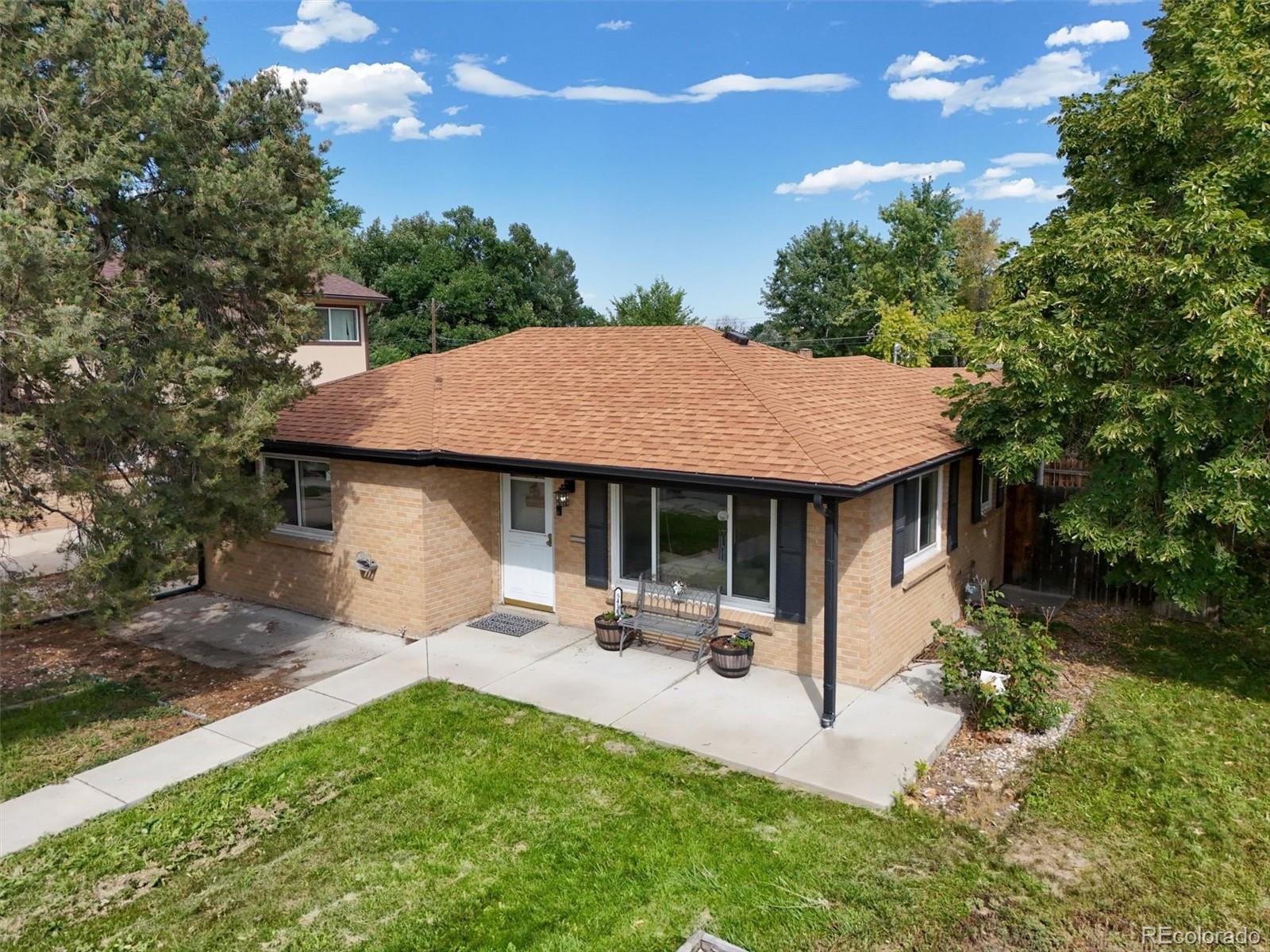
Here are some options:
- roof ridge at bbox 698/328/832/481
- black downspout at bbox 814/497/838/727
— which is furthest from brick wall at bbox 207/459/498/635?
black downspout at bbox 814/497/838/727

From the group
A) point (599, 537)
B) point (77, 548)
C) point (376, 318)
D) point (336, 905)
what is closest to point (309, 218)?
point (77, 548)

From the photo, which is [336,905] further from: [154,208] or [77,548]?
[154,208]

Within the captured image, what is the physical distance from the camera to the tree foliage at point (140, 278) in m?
6.62

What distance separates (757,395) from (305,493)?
6.75m

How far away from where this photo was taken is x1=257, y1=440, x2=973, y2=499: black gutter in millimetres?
7664

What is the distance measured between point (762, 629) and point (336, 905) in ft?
17.4

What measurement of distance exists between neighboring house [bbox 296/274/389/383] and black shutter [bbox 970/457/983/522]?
20.5m

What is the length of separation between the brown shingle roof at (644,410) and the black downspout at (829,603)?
0.33 meters

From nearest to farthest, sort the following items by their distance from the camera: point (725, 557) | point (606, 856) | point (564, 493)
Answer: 1. point (606, 856)
2. point (725, 557)
3. point (564, 493)

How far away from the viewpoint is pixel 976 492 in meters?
11.9

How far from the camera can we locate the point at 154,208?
7.87 m

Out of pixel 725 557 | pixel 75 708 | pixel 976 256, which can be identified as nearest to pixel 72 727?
pixel 75 708

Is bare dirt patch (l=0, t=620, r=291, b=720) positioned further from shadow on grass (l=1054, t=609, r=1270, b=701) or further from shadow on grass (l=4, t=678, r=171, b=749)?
shadow on grass (l=1054, t=609, r=1270, b=701)

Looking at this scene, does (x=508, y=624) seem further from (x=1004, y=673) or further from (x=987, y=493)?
(x=987, y=493)
